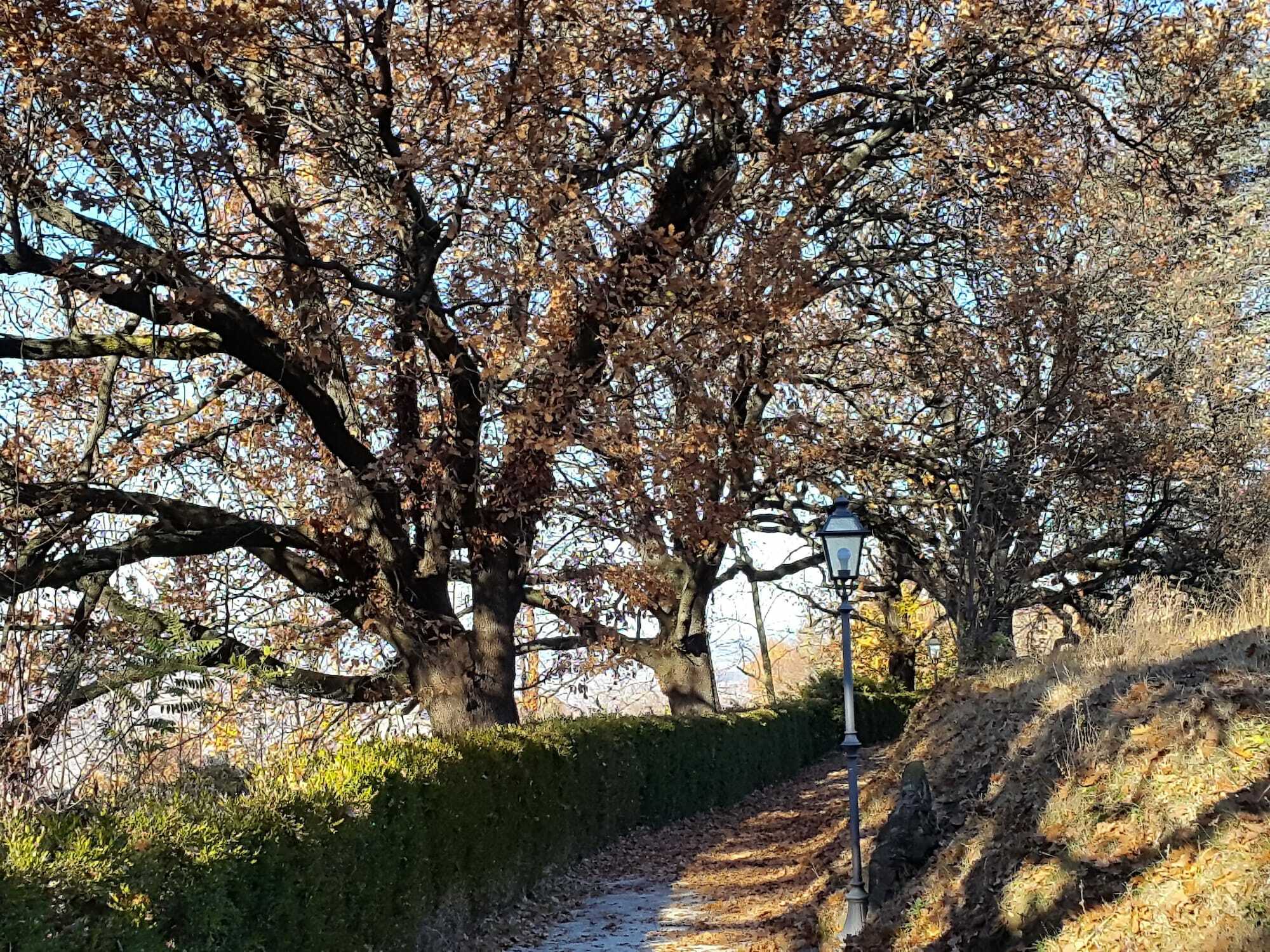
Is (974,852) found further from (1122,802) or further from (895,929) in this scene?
(1122,802)

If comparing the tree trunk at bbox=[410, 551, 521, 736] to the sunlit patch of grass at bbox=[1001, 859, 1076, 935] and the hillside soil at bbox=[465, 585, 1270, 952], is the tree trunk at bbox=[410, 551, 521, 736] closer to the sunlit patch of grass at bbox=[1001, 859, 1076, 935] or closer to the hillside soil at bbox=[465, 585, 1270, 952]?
the hillside soil at bbox=[465, 585, 1270, 952]

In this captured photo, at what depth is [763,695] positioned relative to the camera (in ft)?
119

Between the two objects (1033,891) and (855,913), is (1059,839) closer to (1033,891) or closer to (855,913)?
(1033,891)

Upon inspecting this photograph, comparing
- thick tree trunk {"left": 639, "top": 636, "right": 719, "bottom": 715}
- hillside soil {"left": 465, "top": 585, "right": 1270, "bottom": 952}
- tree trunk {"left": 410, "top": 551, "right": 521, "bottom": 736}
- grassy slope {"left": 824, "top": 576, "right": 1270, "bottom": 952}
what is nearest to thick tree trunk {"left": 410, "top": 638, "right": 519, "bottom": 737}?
tree trunk {"left": 410, "top": 551, "right": 521, "bottom": 736}

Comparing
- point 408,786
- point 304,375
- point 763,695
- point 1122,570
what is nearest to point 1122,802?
point 408,786

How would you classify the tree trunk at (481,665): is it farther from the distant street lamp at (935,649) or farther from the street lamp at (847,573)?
the distant street lamp at (935,649)

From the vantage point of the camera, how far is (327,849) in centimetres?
675

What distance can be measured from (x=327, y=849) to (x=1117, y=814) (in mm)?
4703

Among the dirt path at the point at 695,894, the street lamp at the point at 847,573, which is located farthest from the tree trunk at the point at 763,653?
the street lamp at the point at 847,573

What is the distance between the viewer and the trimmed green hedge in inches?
175

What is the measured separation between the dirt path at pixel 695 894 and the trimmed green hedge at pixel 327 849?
1.42 feet

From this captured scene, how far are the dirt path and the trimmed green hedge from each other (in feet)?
1.42

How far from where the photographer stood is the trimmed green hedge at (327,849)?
4.44 meters

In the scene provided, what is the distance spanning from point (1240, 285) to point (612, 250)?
14076mm
